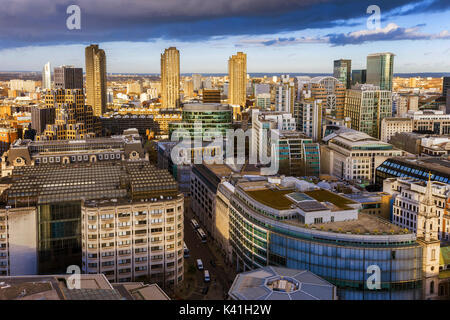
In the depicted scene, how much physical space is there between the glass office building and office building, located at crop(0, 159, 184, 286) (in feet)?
27.3

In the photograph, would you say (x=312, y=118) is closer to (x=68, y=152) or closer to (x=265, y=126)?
(x=265, y=126)

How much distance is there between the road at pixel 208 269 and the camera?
44547mm

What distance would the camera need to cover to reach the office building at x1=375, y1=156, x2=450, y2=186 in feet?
205

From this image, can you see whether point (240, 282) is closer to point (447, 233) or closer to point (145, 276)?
point (145, 276)

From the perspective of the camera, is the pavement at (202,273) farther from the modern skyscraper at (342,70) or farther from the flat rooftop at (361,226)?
the modern skyscraper at (342,70)

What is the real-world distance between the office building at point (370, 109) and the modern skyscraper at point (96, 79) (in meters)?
103

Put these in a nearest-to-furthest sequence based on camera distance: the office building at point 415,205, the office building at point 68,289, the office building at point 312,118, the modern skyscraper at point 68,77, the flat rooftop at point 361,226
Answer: the office building at point 68,289 → the flat rooftop at point 361,226 → the office building at point 415,205 → the office building at point 312,118 → the modern skyscraper at point 68,77

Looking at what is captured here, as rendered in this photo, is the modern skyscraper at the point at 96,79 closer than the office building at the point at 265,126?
No

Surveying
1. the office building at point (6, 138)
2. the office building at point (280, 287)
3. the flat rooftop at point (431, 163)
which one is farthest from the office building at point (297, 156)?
the office building at point (6, 138)

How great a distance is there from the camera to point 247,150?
343ft
